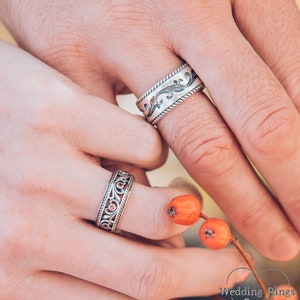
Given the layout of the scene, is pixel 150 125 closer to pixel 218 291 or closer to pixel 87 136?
pixel 87 136

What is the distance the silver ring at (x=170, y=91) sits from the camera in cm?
84

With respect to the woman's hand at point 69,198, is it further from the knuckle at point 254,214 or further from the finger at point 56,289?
the knuckle at point 254,214

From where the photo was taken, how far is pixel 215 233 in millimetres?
824

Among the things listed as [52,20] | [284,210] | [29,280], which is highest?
[52,20]

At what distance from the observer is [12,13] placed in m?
0.99

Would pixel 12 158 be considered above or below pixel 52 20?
below

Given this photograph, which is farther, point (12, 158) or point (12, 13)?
point (12, 13)

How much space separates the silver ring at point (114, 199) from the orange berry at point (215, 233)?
15cm

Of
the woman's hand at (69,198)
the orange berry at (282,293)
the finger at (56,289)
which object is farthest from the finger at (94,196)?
the orange berry at (282,293)

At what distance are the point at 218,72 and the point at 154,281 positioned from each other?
0.39m

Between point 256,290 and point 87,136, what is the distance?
441 mm

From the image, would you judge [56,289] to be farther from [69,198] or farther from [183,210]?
[183,210]

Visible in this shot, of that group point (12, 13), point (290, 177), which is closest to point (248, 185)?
point (290, 177)

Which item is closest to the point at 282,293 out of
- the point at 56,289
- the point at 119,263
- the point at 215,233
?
the point at 215,233
